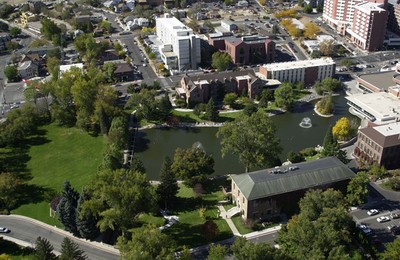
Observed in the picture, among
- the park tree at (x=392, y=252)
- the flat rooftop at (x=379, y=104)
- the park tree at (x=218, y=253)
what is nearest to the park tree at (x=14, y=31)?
the flat rooftop at (x=379, y=104)

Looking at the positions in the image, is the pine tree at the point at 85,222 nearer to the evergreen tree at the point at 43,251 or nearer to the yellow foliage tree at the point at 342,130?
Answer: the evergreen tree at the point at 43,251

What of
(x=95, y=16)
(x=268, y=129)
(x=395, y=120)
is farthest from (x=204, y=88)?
(x=95, y=16)

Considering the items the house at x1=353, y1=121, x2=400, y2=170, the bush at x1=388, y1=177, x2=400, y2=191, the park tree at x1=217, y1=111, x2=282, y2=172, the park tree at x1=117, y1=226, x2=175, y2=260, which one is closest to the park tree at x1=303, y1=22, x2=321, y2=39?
the house at x1=353, y1=121, x2=400, y2=170

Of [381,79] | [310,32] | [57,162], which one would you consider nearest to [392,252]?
[57,162]

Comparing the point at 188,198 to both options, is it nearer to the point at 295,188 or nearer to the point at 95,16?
the point at 295,188

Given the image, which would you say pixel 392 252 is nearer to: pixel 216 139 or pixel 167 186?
pixel 167 186

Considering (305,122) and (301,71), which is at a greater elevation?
(301,71)
